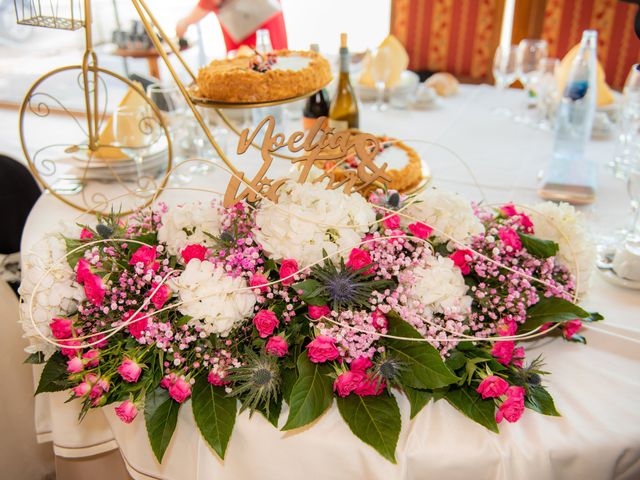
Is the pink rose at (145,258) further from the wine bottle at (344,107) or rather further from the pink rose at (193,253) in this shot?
the wine bottle at (344,107)

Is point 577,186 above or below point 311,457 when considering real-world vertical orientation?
above

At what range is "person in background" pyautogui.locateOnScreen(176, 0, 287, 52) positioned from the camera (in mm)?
2379

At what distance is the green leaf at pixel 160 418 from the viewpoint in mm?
789

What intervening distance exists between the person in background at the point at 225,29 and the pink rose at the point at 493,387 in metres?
1.91

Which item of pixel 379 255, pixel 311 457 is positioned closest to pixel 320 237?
pixel 379 255

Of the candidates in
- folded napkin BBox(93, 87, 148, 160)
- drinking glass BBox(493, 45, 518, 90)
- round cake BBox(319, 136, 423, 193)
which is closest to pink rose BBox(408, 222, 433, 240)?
round cake BBox(319, 136, 423, 193)

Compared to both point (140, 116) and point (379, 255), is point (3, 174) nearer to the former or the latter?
point (140, 116)

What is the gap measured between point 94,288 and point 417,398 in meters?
0.52

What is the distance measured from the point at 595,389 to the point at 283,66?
100cm

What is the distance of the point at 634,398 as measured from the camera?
86 centimetres

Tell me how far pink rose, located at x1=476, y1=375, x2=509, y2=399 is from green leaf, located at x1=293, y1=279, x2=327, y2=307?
0.85 feet

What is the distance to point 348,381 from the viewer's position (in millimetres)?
778

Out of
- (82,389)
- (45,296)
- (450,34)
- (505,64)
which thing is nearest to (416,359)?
(82,389)

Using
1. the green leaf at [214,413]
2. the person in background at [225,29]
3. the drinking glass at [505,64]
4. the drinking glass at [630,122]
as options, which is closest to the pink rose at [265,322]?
the green leaf at [214,413]
